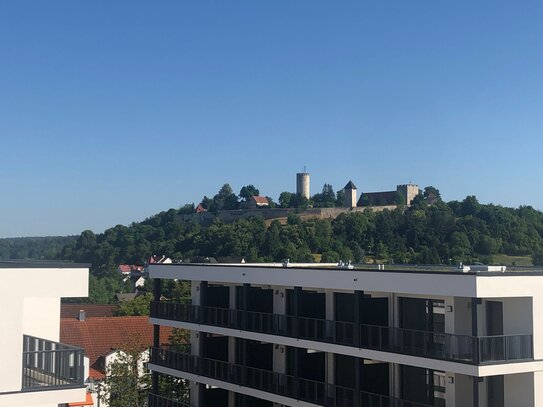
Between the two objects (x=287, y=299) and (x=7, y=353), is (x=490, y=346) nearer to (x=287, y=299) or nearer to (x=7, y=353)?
(x=287, y=299)

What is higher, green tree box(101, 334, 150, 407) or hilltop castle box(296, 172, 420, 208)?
hilltop castle box(296, 172, 420, 208)

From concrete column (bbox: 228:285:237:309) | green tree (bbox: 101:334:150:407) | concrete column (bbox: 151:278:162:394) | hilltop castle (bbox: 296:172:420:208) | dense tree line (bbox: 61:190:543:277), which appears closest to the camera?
concrete column (bbox: 228:285:237:309)

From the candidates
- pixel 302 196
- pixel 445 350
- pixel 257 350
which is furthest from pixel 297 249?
pixel 445 350

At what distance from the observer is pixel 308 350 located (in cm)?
2209

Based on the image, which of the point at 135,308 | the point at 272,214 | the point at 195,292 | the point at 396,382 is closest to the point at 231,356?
the point at 195,292

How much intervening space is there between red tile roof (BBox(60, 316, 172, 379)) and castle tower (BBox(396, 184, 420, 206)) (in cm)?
12082

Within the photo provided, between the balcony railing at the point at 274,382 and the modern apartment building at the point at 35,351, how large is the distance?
27.8ft

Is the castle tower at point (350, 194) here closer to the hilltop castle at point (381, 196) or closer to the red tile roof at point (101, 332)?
the hilltop castle at point (381, 196)

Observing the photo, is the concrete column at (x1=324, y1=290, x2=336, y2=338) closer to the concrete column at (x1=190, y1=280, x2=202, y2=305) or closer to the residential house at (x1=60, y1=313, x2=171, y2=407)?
the concrete column at (x1=190, y1=280, x2=202, y2=305)

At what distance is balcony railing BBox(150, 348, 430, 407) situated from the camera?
19.1 meters

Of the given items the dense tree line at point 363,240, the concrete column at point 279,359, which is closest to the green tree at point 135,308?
the concrete column at point 279,359

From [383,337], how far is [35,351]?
9.78 metres

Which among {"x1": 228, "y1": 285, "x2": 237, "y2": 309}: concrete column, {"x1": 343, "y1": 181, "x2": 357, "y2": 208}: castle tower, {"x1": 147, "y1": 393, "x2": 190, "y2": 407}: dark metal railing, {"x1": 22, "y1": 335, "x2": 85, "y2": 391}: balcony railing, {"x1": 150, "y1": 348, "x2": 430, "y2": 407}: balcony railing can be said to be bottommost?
{"x1": 147, "y1": 393, "x2": 190, "y2": 407}: dark metal railing

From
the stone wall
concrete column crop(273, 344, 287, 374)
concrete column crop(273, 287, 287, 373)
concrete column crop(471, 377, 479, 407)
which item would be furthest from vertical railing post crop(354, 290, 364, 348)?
the stone wall
